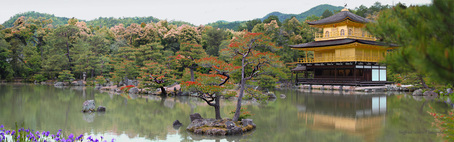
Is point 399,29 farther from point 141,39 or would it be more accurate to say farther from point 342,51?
point 141,39

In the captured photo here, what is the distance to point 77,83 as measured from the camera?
107 ft

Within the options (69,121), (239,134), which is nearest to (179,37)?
(69,121)

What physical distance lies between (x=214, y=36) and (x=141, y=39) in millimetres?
7904

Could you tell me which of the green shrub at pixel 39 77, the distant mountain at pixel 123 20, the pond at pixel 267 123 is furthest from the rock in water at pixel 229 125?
the distant mountain at pixel 123 20

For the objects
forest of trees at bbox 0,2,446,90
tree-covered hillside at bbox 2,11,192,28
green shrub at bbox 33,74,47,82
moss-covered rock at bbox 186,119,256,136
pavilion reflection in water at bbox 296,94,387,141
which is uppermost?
tree-covered hillside at bbox 2,11,192,28

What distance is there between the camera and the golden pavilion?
25044 mm

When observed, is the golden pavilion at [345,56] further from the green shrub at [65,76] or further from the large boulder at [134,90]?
the green shrub at [65,76]

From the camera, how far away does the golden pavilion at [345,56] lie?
986 inches

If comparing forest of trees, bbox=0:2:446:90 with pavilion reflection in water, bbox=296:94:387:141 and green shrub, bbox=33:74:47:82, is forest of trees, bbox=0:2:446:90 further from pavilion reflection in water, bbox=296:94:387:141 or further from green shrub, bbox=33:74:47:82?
pavilion reflection in water, bbox=296:94:387:141

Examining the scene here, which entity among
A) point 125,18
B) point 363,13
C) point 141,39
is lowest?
point 141,39

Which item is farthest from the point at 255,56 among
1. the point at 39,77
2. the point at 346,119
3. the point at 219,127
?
the point at 39,77

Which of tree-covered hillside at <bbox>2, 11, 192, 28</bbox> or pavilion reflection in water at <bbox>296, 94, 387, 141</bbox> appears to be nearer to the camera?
pavilion reflection in water at <bbox>296, 94, 387, 141</bbox>

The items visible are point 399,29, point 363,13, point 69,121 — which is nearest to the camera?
point 399,29

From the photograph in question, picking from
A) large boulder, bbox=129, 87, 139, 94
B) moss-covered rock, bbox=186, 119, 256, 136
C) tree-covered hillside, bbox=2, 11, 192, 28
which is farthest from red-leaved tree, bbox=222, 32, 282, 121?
tree-covered hillside, bbox=2, 11, 192, 28
